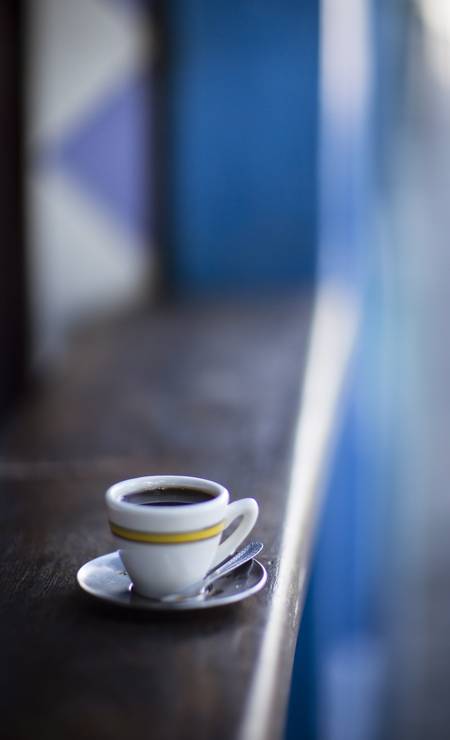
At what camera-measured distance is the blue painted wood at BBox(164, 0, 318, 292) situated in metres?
2.44

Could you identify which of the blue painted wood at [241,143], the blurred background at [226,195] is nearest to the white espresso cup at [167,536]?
the blurred background at [226,195]

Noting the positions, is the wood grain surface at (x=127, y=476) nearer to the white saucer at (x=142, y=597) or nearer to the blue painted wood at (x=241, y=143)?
the white saucer at (x=142, y=597)

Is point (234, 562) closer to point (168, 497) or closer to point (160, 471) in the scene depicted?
point (168, 497)

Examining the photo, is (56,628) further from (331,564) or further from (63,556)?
(331,564)

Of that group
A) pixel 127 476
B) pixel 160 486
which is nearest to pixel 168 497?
pixel 160 486

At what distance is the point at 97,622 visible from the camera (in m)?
0.57

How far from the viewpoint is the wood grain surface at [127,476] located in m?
0.47

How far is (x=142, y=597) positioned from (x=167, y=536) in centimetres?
5

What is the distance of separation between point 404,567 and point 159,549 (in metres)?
2.62

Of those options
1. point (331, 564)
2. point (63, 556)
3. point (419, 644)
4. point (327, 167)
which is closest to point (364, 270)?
point (327, 167)

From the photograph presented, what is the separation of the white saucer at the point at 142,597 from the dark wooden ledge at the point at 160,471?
12mm

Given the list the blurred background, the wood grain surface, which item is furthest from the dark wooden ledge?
the blurred background

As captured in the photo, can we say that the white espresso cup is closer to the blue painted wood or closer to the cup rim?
the cup rim

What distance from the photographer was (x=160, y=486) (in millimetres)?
622
